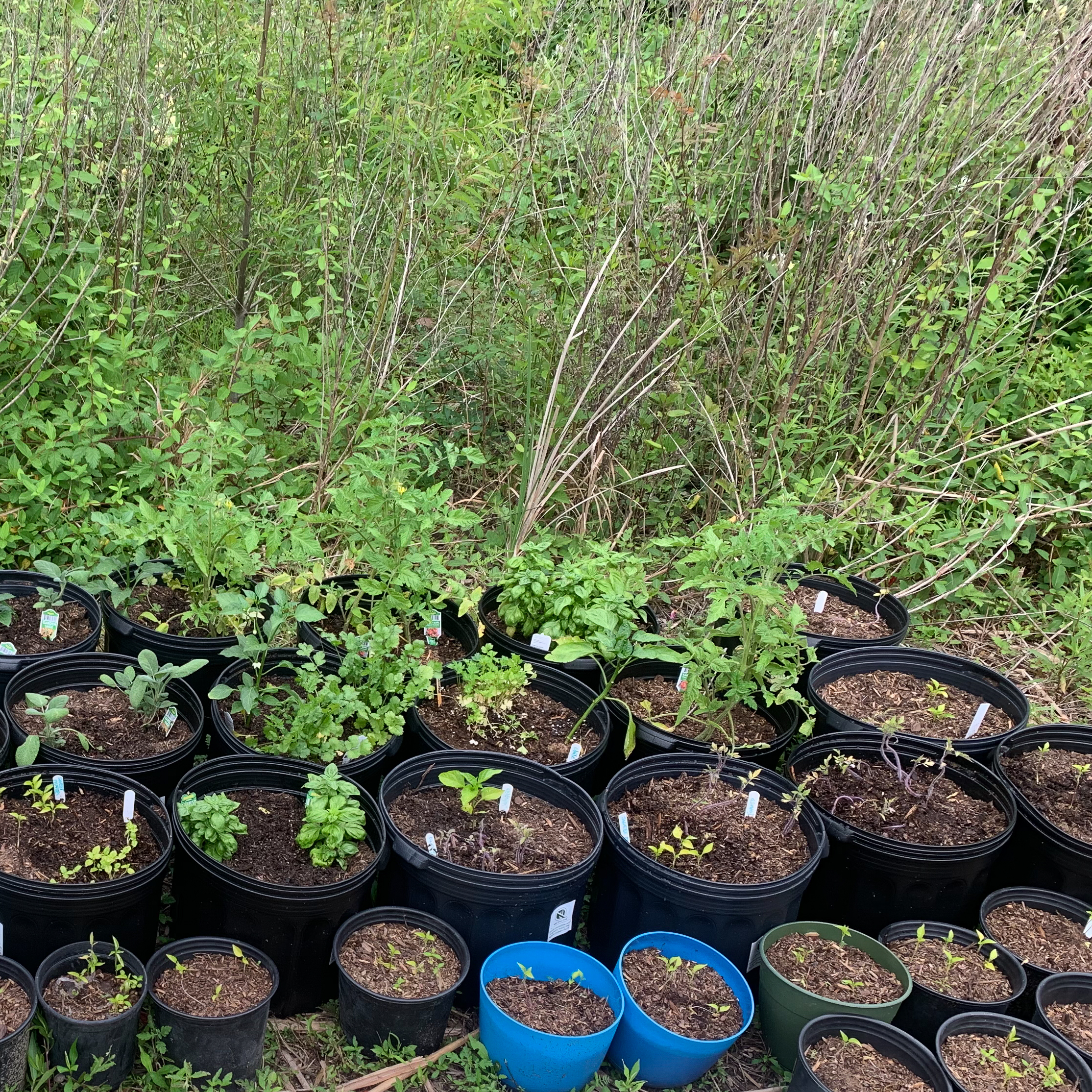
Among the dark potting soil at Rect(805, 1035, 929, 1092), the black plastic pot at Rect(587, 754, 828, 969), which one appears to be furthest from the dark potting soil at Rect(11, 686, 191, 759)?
the dark potting soil at Rect(805, 1035, 929, 1092)

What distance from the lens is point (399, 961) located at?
225cm

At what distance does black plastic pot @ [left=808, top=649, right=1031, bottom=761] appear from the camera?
3.20 meters

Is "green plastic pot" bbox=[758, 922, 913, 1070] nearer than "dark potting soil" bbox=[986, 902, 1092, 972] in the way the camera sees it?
Yes

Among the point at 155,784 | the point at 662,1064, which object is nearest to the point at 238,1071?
the point at 155,784

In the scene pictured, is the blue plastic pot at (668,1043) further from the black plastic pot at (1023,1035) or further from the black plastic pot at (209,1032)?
the black plastic pot at (209,1032)

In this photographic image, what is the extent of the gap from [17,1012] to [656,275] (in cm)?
290

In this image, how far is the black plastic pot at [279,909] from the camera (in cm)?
219

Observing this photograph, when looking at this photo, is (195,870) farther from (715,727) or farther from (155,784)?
(715,727)

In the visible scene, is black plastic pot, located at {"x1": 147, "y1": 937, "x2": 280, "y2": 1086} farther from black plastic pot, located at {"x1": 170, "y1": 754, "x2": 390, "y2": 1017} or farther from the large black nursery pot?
the large black nursery pot

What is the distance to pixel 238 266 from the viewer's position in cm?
379

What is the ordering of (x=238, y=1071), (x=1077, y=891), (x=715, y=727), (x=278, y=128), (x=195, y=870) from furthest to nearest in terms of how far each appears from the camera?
(x=278, y=128), (x=715, y=727), (x=1077, y=891), (x=195, y=870), (x=238, y=1071)

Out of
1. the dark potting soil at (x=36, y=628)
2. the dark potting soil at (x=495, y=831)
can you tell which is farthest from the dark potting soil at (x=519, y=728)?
the dark potting soil at (x=36, y=628)

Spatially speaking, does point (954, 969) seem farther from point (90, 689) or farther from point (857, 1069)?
point (90, 689)

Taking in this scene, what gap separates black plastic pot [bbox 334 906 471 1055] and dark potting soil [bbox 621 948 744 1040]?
383 mm
